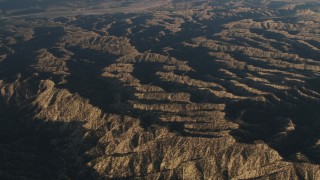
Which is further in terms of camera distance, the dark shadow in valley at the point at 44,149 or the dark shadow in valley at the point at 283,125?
the dark shadow in valley at the point at 283,125

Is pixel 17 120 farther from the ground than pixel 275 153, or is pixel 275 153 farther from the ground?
pixel 275 153

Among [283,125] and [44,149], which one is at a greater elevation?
[283,125]

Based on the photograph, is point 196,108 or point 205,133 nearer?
point 205,133

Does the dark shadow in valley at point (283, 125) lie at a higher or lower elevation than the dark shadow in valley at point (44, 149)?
higher

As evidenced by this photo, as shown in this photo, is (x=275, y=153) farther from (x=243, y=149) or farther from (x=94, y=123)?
(x=94, y=123)

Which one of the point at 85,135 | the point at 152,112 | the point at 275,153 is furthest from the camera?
the point at 152,112

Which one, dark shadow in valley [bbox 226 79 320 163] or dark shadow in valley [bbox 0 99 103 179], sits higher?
dark shadow in valley [bbox 226 79 320 163]

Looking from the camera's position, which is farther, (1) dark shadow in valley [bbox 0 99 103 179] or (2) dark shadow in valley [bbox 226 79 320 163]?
(2) dark shadow in valley [bbox 226 79 320 163]

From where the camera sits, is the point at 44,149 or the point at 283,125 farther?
the point at 283,125

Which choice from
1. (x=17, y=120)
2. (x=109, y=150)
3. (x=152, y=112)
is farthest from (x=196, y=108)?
(x=17, y=120)

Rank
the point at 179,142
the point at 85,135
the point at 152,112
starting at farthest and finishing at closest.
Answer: the point at 152,112
the point at 85,135
the point at 179,142
